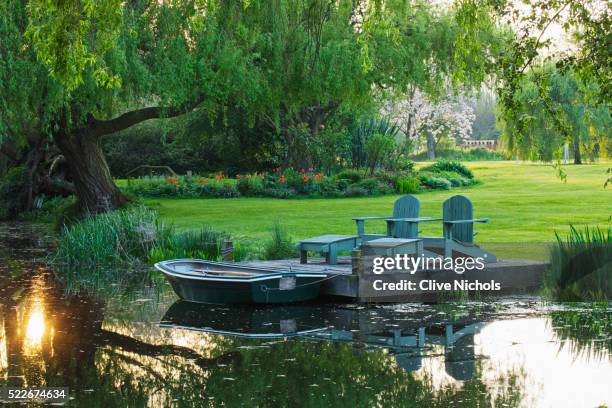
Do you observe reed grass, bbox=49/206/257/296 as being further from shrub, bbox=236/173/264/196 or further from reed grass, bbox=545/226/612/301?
shrub, bbox=236/173/264/196

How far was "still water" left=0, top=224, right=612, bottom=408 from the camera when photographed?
7914 millimetres

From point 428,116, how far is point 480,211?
119ft

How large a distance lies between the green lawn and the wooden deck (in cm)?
138

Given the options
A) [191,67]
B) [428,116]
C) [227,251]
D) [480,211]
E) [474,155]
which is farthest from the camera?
[474,155]

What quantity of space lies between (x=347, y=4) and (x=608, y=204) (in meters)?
10.9

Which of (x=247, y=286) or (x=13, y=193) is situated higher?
(x=13, y=193)

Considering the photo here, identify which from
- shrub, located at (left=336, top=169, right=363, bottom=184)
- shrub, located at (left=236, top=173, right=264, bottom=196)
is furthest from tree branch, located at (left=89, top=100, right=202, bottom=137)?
shrub, located at (left=336, top=169, right=363, bottom=184)

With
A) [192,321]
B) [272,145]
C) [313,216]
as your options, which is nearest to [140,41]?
[313,216]

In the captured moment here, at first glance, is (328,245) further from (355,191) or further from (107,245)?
(355,191)

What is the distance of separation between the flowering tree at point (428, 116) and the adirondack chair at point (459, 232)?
4038 centimetres

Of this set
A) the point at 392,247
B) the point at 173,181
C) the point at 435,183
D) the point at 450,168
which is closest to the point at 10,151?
the point at 173,181

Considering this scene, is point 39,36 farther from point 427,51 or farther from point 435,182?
point 435,182

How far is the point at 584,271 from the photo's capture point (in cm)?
1285

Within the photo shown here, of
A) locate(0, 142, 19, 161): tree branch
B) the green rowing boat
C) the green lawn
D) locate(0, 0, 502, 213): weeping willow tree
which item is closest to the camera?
the green rowing boat
